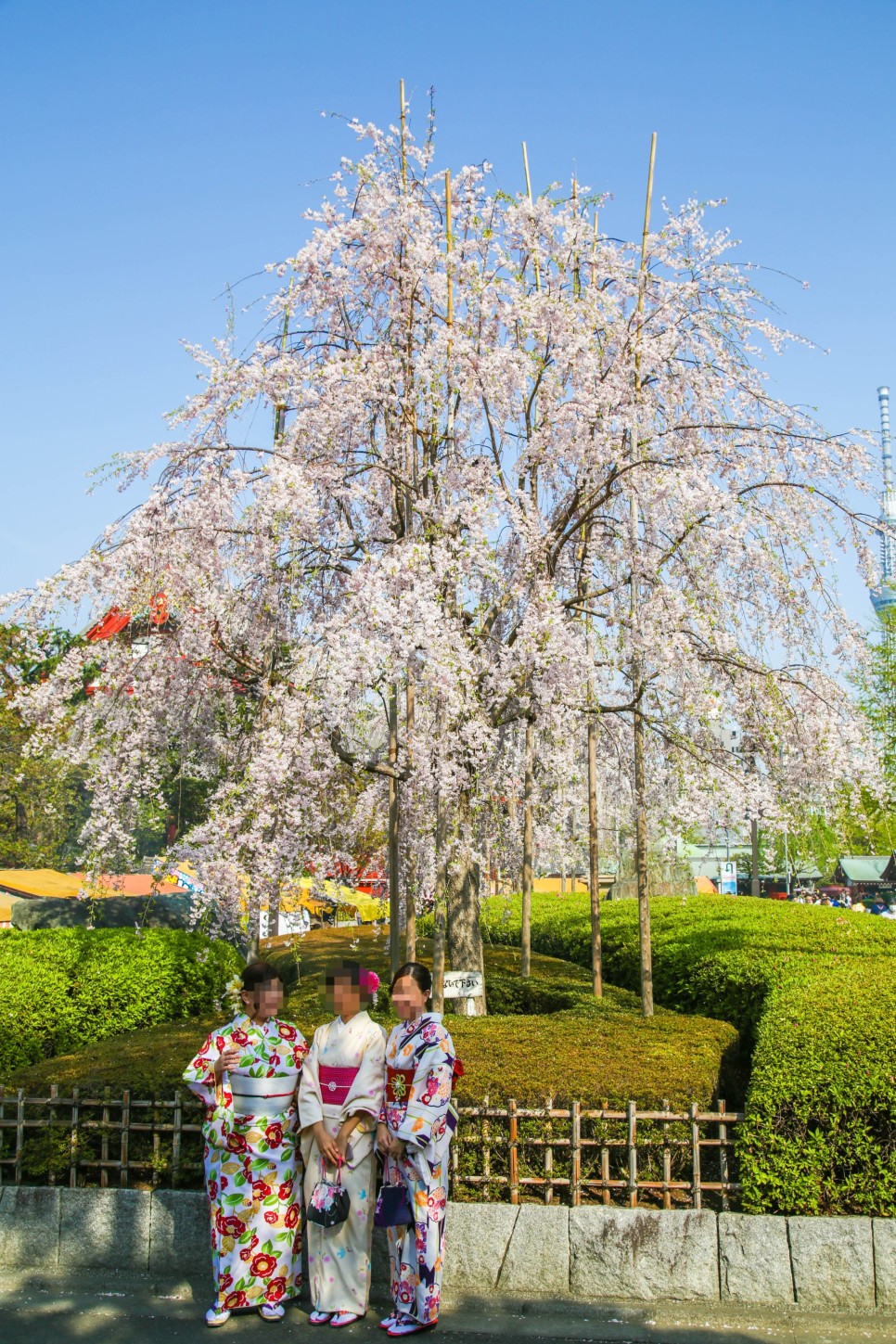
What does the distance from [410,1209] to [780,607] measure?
20.2ft

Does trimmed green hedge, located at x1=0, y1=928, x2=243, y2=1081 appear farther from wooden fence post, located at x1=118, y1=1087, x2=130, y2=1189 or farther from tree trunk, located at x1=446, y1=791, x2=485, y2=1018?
tree trunk, located at x1=446, y1=791, x2=485, y2=1018

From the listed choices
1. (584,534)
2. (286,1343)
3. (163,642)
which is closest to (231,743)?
(163,642)

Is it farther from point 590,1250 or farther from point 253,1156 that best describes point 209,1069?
point 590,1250

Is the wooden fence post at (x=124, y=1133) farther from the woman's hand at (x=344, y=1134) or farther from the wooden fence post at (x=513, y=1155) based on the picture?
the wooden fence post at (x=513, y=1155)

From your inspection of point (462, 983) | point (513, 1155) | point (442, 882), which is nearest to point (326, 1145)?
point (513, 1155)

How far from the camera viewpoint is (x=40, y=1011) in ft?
25.0

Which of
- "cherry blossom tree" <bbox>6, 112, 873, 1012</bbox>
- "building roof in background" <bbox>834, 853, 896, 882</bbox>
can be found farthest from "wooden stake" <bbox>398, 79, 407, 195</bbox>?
"building roof in background" <bbox>834, 853, 896, 882</bbox>

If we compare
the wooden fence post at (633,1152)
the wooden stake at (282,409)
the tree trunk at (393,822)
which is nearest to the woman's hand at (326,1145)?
the wooden fence post at (633,1152)

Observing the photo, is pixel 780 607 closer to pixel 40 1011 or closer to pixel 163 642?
pixel 163 642

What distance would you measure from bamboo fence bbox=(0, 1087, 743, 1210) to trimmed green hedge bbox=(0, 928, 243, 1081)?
84cm

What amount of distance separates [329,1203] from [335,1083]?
0.49 metres

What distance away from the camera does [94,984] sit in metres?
8.32

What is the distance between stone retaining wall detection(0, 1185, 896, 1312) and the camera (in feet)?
16.0

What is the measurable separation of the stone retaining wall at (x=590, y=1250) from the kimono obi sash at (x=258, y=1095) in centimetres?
80
